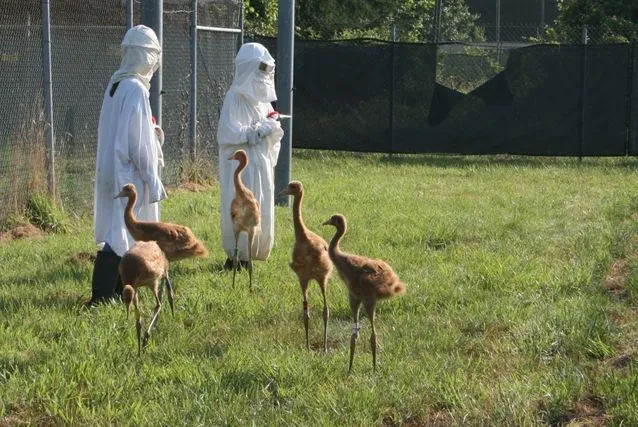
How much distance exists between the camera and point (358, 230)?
12.6 meters

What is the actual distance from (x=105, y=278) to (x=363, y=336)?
2.20m

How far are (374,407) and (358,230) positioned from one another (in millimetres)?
6364

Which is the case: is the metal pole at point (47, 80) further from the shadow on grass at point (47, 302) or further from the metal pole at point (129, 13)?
the shadow on grass at point (47, 302)

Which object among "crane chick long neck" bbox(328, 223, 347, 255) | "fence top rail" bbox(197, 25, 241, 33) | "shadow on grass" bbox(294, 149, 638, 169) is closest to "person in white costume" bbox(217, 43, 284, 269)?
"crane chick long neck" bbox(328, 223, 347, 255)

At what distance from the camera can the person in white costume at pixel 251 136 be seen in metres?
10.5

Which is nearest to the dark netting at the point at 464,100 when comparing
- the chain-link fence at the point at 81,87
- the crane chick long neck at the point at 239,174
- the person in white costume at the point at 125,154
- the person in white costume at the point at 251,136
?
the chain-link fence at the point at 81,87

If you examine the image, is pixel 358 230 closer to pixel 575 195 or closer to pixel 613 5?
pixel 575 195

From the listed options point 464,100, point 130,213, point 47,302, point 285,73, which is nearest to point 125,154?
point 130,213

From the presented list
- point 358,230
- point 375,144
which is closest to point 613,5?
point 375,144

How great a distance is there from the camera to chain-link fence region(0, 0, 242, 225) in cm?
1250

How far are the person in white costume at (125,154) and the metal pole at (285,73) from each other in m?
5.10

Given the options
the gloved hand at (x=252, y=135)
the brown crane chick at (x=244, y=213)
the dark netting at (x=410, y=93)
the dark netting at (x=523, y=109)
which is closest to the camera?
the brown crane chick at (x=244, y=213)

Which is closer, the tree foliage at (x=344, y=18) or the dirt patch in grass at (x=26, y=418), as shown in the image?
the dirt patch in grass at (x=26, y=418)

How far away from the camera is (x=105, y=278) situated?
29.4ft
